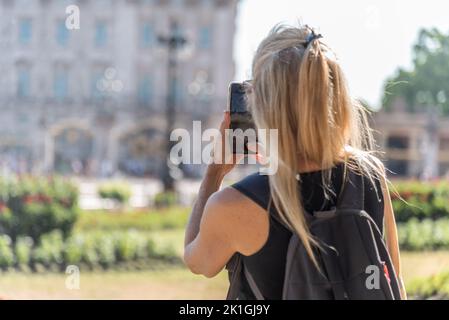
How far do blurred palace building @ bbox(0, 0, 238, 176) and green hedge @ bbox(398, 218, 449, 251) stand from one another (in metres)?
22.8

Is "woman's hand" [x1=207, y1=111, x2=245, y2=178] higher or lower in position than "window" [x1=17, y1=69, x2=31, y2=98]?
lower

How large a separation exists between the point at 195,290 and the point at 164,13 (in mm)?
29120

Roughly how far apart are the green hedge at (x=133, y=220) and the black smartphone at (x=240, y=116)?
910cm

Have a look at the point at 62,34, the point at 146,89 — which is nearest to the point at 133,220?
the point at 146,89

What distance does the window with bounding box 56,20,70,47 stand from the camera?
33000mm

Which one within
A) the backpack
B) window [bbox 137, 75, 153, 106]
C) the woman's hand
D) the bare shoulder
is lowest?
the backpack

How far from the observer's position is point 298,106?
1.35 m

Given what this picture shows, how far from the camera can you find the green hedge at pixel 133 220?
34.5ft

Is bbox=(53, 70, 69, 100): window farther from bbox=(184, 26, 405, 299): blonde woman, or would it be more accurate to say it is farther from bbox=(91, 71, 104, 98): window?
bbox=(184, 26, 405, 299): blonde woman

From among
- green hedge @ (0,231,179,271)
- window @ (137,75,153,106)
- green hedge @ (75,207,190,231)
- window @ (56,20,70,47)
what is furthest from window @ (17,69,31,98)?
green hedge @ (0,231,179,271)

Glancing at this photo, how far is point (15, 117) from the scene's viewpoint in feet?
107

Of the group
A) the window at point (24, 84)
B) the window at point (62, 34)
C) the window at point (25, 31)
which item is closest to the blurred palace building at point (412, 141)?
the window at point (62, 34)

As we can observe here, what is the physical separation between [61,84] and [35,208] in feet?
87.2
